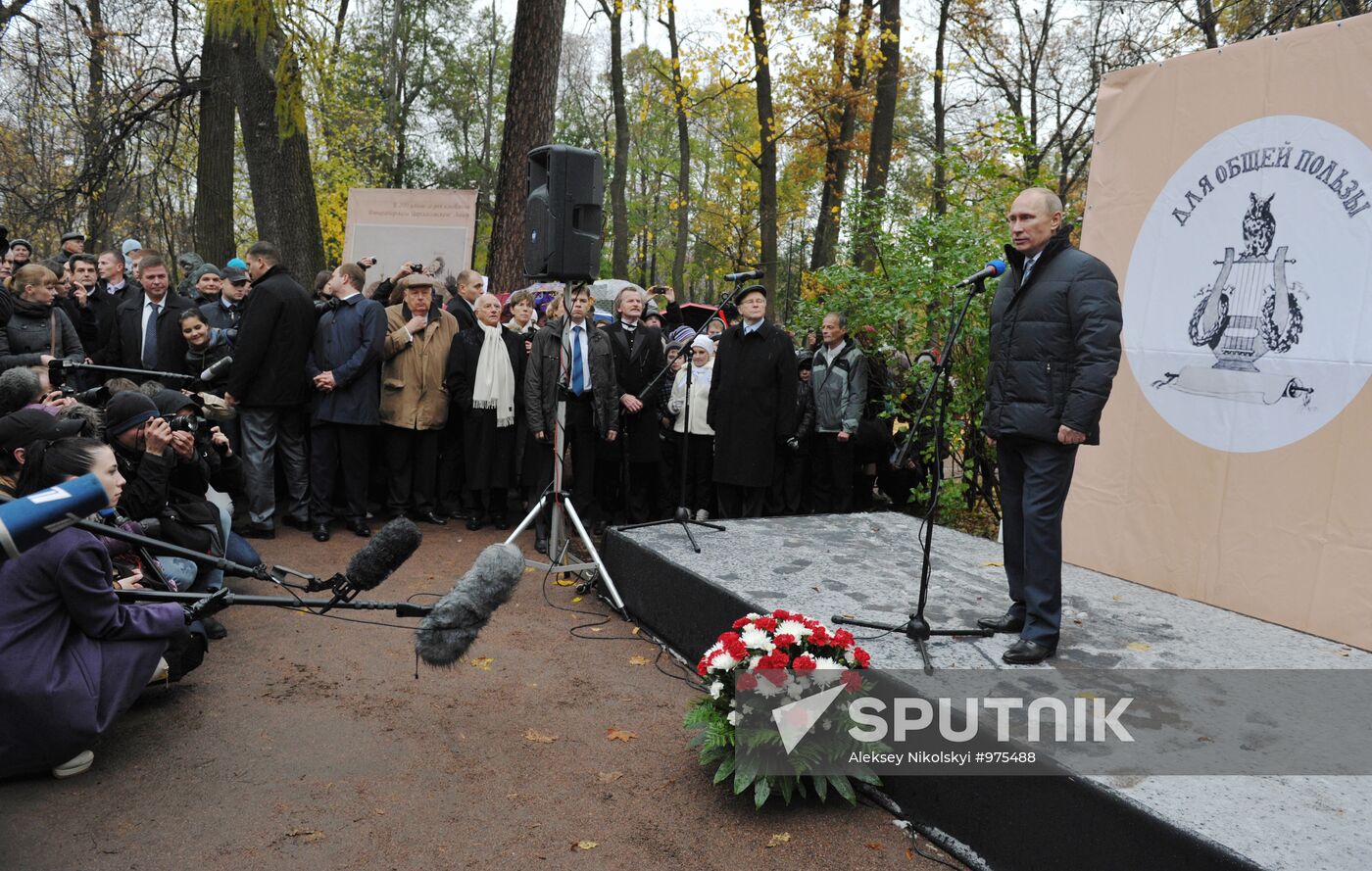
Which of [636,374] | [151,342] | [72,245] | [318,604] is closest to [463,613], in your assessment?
[318,604]

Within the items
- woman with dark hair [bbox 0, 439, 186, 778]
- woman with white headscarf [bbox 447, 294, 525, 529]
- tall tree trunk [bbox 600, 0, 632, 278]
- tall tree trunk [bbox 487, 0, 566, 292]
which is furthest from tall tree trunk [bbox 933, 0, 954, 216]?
woman with dark hair [bbox 0, 439, 186, 778]

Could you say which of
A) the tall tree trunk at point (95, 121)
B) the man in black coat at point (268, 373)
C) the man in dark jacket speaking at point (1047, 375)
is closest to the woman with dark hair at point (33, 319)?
the man in black coat at point (268, 373)

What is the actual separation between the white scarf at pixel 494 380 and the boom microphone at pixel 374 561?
17.0ft

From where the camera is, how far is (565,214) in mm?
6426

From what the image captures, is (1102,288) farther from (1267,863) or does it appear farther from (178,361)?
(178,361)

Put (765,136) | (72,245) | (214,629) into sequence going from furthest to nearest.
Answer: (765,136), (72,245), (214,629)

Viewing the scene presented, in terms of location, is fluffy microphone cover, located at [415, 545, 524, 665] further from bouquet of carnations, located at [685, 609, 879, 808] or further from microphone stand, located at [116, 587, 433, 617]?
bouquet of carnations, located at [685, 609, 879, 808]

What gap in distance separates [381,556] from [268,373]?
17.1 feet

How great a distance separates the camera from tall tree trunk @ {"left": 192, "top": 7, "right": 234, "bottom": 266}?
12.0 metres

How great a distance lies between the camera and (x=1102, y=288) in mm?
4219

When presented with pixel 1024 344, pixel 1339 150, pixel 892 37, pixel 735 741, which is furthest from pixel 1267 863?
pixel 892 37

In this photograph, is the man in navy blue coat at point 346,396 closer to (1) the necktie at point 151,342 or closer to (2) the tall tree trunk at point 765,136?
(1) the necktie at point 151,342

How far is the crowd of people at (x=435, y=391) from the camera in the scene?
734cm

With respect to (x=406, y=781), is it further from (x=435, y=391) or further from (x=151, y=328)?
(x=151, y=328)
